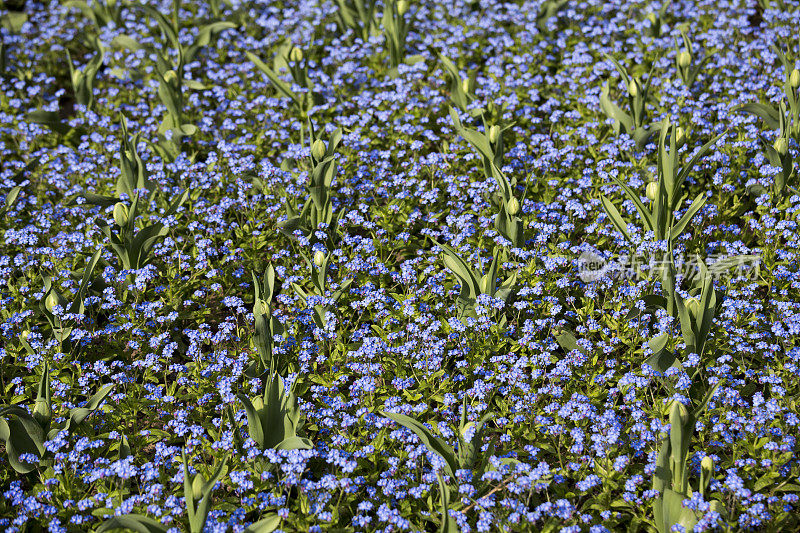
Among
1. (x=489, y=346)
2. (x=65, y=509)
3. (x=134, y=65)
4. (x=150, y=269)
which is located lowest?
(x=65, y=509)

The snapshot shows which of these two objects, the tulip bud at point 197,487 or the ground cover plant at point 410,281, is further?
the ground cover plant at point 410,281

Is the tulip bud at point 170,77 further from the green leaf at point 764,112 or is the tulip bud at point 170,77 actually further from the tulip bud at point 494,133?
the green leaf at point 764,112

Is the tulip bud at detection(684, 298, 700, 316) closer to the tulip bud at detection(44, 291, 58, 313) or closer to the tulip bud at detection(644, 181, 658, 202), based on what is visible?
the tulip bud at detection(644, 181, 658, 202)

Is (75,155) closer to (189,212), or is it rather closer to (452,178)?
(189,212)

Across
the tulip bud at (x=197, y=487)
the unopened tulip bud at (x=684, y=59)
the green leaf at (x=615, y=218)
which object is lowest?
the tulip bud at (x=197, y=487)

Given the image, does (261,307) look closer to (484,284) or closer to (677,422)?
(484,284)

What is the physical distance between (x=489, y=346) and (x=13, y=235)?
370 cm

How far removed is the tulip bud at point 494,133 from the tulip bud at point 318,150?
1376mm

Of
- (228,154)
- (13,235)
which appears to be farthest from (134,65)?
(13,235)

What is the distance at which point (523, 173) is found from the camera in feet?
21.4

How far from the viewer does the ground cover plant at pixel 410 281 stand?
411 centimetres

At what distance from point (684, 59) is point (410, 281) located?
358 centimetres

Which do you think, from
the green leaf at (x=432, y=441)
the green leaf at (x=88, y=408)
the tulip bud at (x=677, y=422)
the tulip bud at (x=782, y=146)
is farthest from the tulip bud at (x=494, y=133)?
the green leaf at (x=88, y=408)

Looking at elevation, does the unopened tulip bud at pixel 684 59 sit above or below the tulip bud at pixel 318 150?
above
